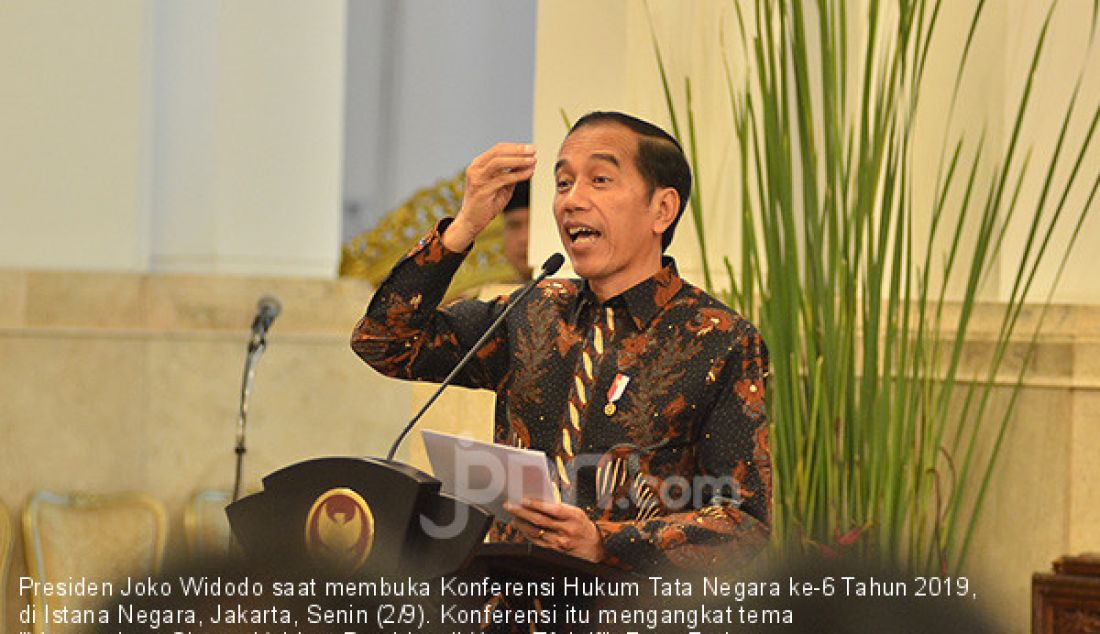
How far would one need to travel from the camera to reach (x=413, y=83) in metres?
8.22

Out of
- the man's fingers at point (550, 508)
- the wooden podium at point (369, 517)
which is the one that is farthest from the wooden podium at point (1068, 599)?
the wooden podium at point (369, 517)

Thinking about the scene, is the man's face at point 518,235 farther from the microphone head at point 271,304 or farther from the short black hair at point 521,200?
the microphone head at point 271,304

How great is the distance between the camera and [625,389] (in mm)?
2168

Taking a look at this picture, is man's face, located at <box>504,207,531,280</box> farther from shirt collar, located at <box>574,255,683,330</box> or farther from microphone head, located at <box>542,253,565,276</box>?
microphone head, located at <box>542,253,565,276</box>

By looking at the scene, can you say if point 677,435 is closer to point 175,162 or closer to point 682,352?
point 682,352

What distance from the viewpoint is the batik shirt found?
2.06m

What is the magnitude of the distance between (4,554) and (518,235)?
1.86 m

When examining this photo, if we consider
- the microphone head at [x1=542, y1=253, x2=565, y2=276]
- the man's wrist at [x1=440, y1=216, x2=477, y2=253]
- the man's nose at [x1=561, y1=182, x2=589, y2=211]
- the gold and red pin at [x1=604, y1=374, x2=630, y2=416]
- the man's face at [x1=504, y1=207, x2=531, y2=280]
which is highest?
the man's face at [x1=504, y1=207, x2=531, y2=280]

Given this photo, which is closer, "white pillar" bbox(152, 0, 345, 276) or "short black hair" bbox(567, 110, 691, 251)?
"short black hair" bbox(567, 110, 691, 251)

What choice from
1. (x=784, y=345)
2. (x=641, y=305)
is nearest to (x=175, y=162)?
(x=784, y=345)

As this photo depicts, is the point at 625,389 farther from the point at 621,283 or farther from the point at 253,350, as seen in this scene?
the point at 253,350

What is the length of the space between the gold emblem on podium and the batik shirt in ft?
1.29

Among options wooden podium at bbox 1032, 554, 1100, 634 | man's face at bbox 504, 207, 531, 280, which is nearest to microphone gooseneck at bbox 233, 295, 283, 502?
man's face at bbox 504, 207, 531, 280

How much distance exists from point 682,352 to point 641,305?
0.29 ft
